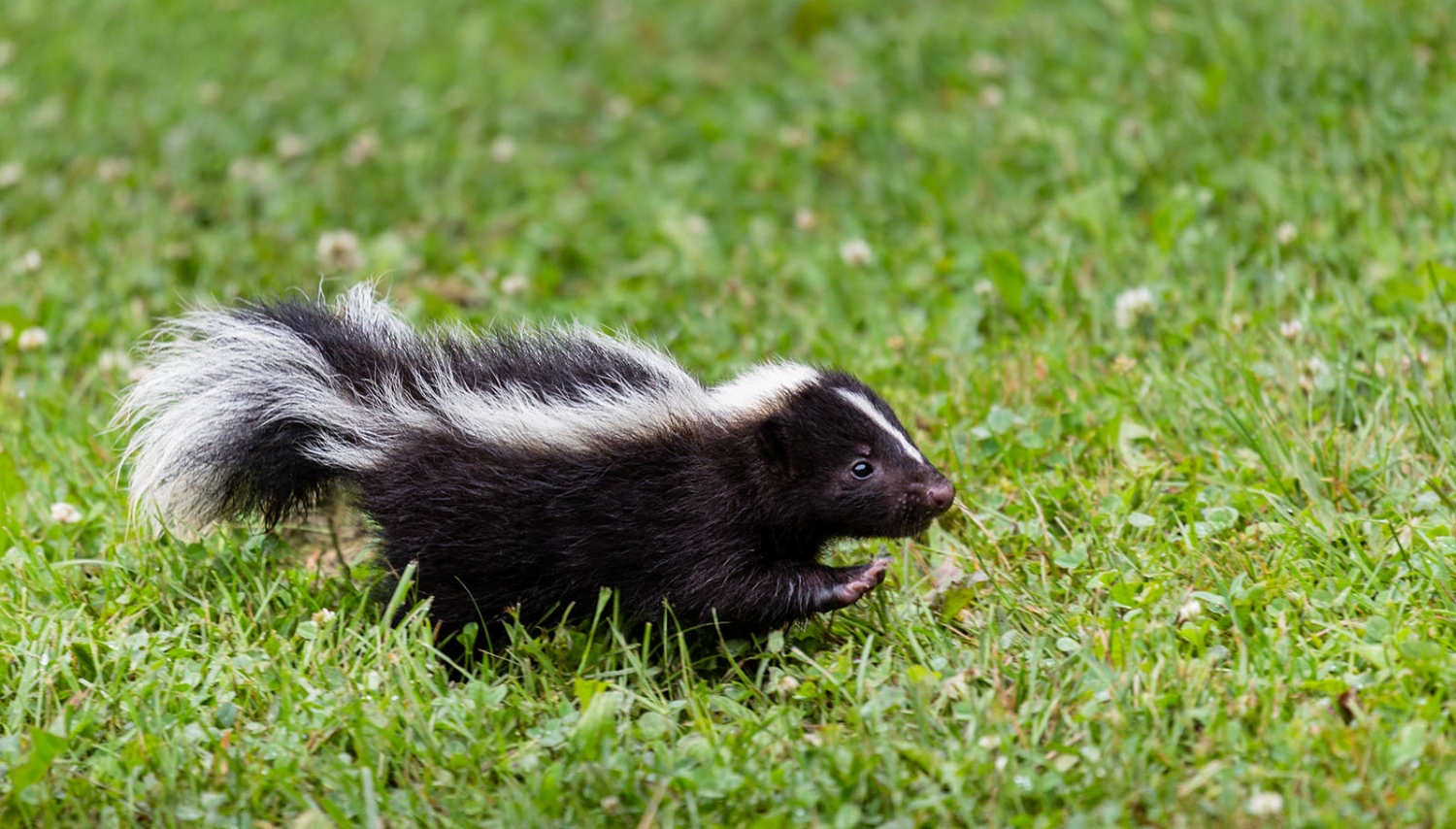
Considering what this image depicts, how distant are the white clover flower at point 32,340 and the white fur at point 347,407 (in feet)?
6.15

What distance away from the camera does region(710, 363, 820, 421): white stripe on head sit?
A: 15.4 feet

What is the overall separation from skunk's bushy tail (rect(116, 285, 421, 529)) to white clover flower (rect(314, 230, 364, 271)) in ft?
9.14

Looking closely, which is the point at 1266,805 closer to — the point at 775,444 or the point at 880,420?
the point at 880,420

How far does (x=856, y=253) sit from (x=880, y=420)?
2909mm

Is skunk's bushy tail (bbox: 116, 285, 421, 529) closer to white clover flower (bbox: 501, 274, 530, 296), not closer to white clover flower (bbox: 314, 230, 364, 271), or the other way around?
white clover flower (bbox: 501, 274, 530, 296)

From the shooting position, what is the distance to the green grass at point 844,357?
3799mm

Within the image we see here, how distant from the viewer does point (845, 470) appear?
4.64 metres

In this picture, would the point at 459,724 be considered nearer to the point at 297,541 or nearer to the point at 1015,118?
the point at 297,541

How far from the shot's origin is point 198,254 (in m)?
7.74

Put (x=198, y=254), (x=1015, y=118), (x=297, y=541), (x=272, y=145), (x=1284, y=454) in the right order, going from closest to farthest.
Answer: (x=1284, y=454)
(x=297, y=541)
(x=198, y=254)
(x=1015, y=118)
(x=272, y=145)

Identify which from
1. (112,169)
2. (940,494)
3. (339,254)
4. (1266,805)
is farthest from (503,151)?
(1266,805)

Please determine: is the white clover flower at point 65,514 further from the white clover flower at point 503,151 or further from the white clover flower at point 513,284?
the white clover flower at point 503,151

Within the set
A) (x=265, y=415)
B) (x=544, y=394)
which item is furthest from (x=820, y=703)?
(x=265, y=415)

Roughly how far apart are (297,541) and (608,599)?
1.53 meters
